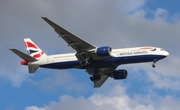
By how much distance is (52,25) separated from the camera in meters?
75.9

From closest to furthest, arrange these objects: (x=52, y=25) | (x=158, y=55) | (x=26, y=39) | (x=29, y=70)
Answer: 1. (x=52, y=25)
2. (x=158, y=55)
3. (x=29, y=70)
4. (x=26, y=39)

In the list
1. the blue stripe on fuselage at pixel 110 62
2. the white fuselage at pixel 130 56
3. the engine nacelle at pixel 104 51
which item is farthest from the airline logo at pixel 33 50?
the engine nacelle at pixel 104 51

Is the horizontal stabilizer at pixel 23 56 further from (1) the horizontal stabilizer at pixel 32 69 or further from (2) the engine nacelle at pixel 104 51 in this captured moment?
(2) the engine nacelle at pixel 104 51

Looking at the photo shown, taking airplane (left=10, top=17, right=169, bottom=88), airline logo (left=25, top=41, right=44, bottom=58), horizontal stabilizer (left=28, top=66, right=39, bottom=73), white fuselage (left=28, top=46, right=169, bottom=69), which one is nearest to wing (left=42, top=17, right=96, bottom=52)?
airplane (left=10, top=17, right=169, bottom=88)

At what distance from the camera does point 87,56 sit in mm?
82938

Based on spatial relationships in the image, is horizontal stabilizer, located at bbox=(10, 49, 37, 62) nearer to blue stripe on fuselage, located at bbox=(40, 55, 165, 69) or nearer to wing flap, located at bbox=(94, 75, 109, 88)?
blue stripe on fuselage, located at bbox=(40, 55, 165, 69)

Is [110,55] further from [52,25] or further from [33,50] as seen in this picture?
[33,50]

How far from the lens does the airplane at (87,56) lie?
3157 inches

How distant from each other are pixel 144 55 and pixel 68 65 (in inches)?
504

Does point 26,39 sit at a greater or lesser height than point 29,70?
greater

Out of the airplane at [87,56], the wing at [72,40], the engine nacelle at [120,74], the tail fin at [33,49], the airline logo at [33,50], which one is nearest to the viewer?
the wing at [72,40]

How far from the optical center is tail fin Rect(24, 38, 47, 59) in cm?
8902

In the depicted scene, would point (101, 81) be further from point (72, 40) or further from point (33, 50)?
point (72, 40)

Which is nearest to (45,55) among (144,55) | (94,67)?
(94,67)
